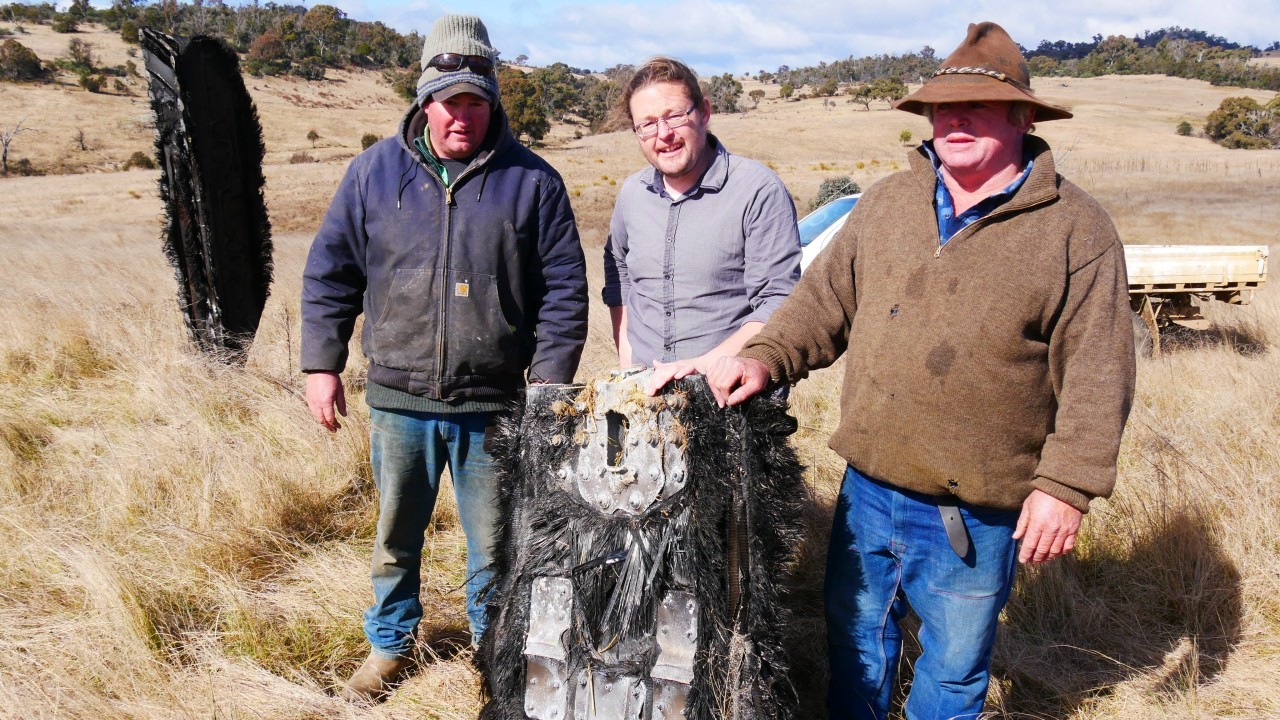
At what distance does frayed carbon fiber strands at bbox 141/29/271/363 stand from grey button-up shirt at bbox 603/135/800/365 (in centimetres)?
383

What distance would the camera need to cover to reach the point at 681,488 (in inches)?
76.4

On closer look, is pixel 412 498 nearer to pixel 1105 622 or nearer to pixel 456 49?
pixel 456 49

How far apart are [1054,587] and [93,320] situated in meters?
7.20

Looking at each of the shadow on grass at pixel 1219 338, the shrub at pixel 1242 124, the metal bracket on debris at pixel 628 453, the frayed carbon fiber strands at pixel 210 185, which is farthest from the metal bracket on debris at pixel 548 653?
the shrub at pixel 1242 124

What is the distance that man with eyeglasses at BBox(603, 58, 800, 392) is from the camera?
8.61 feet

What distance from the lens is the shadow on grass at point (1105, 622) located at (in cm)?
285

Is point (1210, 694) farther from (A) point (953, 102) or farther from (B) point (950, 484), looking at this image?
(A) point (953, 102)

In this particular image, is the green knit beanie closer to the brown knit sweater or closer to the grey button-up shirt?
the grey button-up shirt

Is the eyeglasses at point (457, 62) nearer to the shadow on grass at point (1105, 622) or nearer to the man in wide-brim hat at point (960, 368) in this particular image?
the man in wide-brim hat at point (960, 368)

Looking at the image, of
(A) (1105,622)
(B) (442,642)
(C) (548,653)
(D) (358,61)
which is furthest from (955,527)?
(D) (358,61)

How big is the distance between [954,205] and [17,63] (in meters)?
59.6

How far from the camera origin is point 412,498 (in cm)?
281

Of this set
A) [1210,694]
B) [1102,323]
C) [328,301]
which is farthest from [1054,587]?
[328,301]

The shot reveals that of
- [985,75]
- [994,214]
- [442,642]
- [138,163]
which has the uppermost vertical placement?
[985,75]
